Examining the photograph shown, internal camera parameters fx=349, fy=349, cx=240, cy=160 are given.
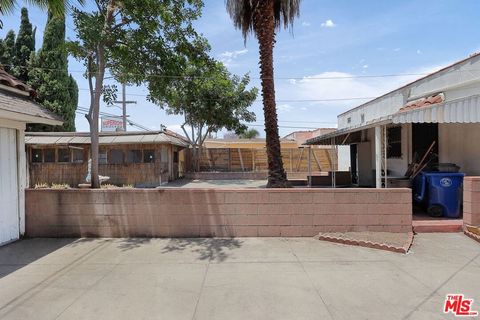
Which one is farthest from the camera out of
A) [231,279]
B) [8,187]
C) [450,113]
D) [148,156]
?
[148,156]

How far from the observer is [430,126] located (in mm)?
10398

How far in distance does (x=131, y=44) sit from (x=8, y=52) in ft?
75.0

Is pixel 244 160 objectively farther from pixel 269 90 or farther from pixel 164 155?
pixel 269 90

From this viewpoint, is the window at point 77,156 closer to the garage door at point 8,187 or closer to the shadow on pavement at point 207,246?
the garage door at point 8,187

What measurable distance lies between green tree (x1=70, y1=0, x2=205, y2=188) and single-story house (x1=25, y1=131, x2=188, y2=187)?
514 inches

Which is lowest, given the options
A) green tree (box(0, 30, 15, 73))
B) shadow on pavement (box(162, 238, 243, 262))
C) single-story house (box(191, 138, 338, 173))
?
shadow on pavement (box(162, 238, 243, 262))

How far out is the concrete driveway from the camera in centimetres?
388

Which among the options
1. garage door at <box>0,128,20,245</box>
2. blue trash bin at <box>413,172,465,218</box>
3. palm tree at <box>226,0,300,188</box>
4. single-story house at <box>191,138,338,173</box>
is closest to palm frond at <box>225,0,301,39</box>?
palm tree at <box>226,0,300,188</box>

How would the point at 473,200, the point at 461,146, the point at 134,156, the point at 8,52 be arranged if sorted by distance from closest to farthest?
the point at 473,200
the point at 461,146
the point at 134,156
the point at 8,52

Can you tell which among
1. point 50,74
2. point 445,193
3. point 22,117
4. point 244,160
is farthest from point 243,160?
point 22,117

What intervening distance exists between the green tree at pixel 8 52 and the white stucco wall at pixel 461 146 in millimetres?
26600

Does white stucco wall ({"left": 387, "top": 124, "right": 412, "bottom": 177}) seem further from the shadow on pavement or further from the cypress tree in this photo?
the cypress tree

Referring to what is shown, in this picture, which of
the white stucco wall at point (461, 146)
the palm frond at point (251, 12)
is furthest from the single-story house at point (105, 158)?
the white stucco wall at point (461, 146)

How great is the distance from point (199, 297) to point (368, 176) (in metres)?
12.3
